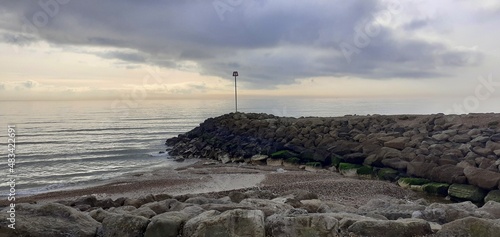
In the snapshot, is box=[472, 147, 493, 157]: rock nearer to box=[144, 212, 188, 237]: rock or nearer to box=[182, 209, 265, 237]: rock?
box=[182, 209, 265, 237]: rock

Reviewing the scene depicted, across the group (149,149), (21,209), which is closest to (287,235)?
(21,209)

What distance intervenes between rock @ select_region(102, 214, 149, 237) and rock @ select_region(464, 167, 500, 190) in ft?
32.2

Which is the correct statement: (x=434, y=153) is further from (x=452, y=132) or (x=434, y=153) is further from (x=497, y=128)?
(x=497, y=128)

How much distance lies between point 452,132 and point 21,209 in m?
16.9

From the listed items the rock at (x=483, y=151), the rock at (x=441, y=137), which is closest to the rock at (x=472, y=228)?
the rock at (x=483, y=151)

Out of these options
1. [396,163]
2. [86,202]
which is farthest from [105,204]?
[396,163]

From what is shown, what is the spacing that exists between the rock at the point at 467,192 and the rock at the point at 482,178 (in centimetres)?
17

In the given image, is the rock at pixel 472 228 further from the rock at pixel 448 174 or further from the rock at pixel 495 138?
the rock at pixel 495 138

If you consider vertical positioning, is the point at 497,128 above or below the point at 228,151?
above

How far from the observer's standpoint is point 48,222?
5176 millimetres

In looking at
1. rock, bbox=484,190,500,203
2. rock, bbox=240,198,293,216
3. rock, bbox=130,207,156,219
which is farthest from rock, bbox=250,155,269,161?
rock, bbox=130,207,156,219

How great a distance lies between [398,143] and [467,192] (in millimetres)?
5423

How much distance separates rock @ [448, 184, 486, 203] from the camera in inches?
423

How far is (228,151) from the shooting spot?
2294cm
